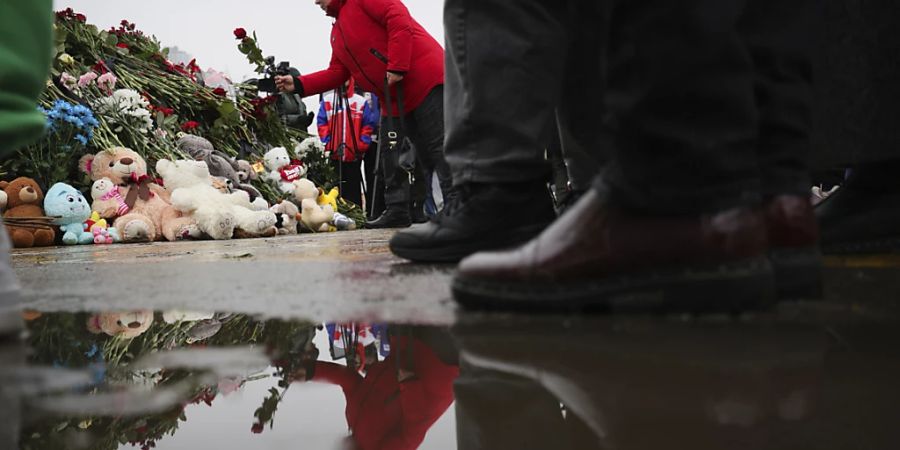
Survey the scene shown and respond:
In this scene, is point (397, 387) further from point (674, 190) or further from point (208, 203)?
point (208, 203)

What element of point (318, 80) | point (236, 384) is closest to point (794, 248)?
point (236, 384)

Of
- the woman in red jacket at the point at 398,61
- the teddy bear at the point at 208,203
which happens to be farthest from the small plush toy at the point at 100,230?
the woman in red jacket at the point at 398,61

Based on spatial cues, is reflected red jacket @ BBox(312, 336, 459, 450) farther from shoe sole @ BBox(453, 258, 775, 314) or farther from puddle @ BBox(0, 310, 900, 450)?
shoe sole @ BBox(453, 258, 775, 314)

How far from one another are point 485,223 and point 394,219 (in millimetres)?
2652

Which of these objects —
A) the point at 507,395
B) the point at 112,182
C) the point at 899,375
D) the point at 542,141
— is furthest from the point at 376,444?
the point at 112,182

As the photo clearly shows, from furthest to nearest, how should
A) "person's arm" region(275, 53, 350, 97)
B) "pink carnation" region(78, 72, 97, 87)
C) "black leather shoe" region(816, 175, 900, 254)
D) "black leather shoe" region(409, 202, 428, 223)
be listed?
"black leather shoe" region(409, 202, 428, 223)
"pink carnation" region(78, 72, 97, 87)
"person's arm" region(275, 53, 350, 97)
"black leather shoe" region(816, 175, 900, 254)

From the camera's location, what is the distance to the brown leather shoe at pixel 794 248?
0.71 meters

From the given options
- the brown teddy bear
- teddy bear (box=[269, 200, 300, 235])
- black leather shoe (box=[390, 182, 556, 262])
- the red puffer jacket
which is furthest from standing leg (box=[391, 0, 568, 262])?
teddy bear (box=[269, 200, 300, 235])

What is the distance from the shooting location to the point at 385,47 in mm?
3061

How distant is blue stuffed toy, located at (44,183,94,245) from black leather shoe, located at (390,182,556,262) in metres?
2.54

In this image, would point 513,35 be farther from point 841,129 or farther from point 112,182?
point 112,182

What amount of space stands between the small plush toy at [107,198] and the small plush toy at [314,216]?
46.5 inches

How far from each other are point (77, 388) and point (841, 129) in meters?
1.35

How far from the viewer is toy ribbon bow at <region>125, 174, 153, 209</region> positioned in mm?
3441
